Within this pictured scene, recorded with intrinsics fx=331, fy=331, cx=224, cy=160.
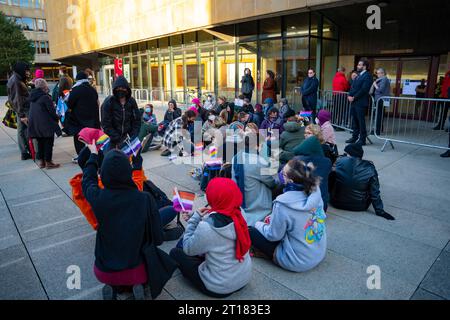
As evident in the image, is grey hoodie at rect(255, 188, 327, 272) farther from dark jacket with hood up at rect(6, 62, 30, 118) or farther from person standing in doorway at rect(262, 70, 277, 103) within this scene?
person standing in doorway at rect(262, 70, 277, 103)

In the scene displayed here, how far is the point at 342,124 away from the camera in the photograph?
32.5ft

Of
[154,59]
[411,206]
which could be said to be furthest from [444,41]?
[154,59]

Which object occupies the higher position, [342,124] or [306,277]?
[342,124]

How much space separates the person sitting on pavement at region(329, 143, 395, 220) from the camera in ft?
14.7

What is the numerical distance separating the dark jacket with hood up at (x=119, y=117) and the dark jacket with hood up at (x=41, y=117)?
240cm

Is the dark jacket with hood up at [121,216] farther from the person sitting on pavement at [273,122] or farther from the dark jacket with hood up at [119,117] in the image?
the person sitting on pavement at [273,122]

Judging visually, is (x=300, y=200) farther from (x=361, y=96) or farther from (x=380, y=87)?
(x=380, y=87)

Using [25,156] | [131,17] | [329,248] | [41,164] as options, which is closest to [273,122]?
[329,248]

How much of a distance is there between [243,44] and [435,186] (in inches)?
414

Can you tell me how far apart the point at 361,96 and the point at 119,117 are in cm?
576

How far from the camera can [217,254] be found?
2.70m

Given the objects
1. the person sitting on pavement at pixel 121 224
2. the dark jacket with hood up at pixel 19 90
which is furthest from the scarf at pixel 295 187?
the dark jacket with hood up at pixel 19 90

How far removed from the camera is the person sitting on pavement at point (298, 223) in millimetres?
3008
